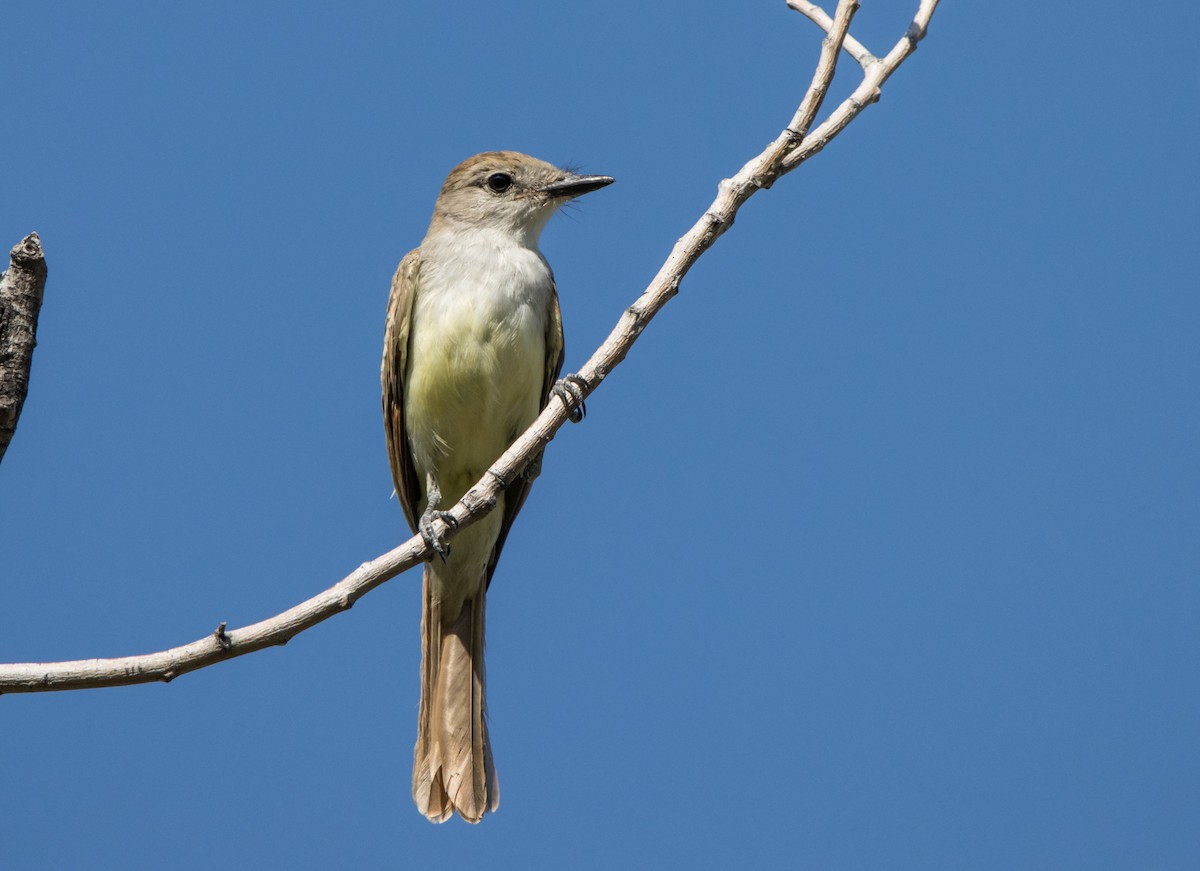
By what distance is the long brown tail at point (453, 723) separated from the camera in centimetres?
658

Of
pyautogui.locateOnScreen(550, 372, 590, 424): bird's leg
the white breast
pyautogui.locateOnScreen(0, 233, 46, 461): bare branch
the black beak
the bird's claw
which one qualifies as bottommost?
pyautogui.locateOnScreen(0, 233, 46, 461): bare branch

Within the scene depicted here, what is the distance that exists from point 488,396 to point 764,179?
2.25 meters

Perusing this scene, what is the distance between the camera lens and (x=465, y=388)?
677cm

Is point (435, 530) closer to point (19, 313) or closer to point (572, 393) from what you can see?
point (572, 393)

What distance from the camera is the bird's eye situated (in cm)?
749

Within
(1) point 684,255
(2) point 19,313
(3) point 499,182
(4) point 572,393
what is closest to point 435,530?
(4) point 572,393

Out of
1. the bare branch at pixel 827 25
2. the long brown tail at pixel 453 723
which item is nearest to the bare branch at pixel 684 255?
the bare branch at pixel 827 25

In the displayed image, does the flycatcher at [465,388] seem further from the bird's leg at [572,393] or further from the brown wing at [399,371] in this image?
the bird's leg at [572,393]

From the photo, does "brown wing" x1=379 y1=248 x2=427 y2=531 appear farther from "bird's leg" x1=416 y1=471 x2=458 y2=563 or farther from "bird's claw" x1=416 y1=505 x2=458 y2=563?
"bird's claw" x1=416 y1=505 x2=458 y2=563

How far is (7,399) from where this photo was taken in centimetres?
371

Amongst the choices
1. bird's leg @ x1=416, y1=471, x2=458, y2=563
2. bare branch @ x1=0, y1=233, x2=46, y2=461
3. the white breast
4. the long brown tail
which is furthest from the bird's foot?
bare branch @ x1=0, y1=233, x2=46, y2=461

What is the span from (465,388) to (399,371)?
61 cm

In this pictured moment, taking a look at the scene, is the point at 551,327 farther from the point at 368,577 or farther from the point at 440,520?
the point at 368,577

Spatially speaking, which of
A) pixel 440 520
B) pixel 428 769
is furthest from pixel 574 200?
pixel 428 769
